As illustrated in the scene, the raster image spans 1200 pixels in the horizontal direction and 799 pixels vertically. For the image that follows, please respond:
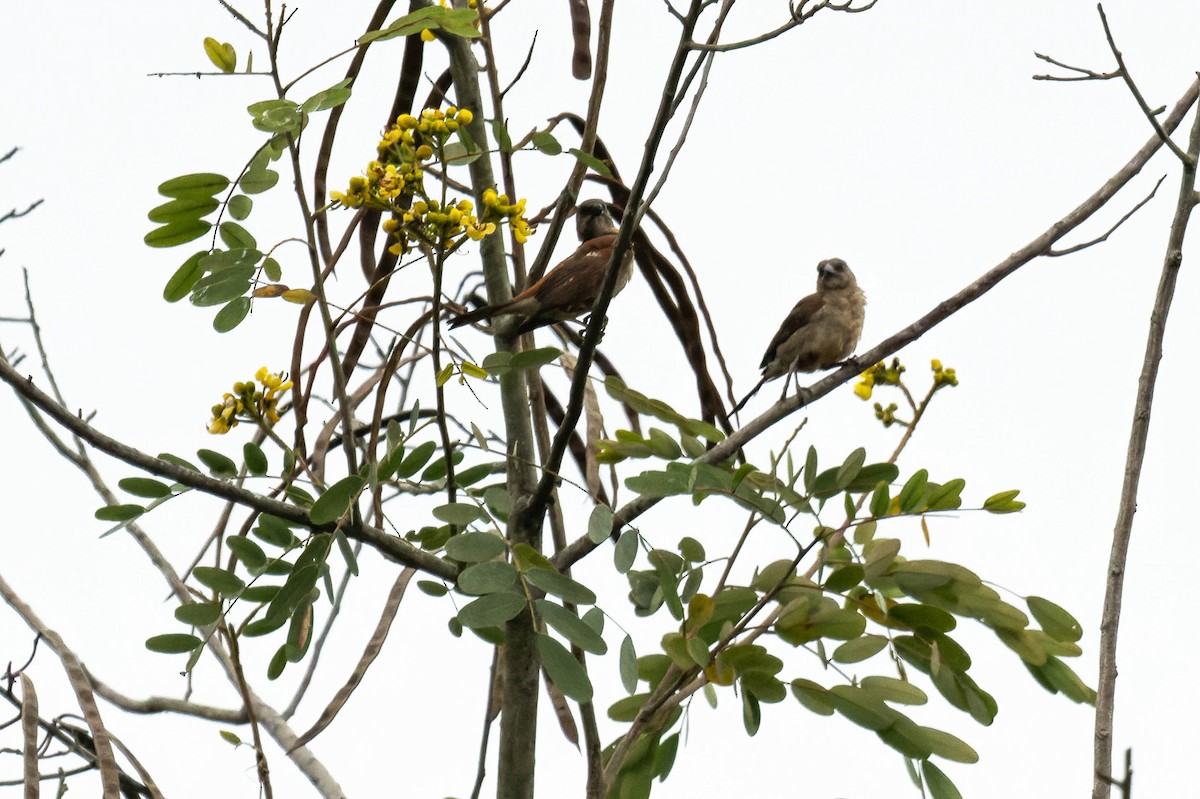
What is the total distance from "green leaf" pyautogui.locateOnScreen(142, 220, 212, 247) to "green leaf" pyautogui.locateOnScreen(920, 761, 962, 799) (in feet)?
5.11

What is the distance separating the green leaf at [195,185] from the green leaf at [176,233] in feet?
0.19

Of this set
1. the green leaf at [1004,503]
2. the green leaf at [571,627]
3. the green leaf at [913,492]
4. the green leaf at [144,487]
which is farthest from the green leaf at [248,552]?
the green leaf at [1004,503]

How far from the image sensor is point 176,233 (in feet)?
7.24

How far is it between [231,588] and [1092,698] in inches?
59.5

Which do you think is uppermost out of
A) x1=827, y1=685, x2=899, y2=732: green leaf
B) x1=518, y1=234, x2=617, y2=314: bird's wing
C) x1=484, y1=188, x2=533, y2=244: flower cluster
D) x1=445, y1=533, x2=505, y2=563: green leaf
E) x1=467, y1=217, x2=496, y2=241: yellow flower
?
x1=518, y1=234, x2=617, y2=314: bird's wing

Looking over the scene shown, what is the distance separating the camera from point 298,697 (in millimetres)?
2666

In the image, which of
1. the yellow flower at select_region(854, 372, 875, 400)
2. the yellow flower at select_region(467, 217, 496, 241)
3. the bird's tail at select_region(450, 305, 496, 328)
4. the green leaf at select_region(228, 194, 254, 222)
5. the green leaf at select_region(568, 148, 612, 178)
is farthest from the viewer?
the yellow flower at select_region(854, 372, 875, 400)

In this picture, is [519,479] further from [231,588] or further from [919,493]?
[919,493]

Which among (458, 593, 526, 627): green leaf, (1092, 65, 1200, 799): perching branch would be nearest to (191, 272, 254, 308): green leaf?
(458, 593, 526, 627): green leaf

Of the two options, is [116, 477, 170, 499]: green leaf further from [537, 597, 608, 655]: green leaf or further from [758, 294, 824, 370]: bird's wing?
[758, 294, 824, 370]: bird's wing

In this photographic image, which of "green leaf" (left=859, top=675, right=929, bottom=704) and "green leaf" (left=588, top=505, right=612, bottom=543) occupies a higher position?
"green leaf" (left=588, top=505, right=612, bottom=543)

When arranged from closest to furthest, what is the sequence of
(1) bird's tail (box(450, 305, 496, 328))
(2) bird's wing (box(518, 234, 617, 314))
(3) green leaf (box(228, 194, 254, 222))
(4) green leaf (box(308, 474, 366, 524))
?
(4) green leaf (box(308, 474, 366, 524)) < (3) green leaf (box(228, 194, 254, 222)) < (1) bird's tail (box(450, 305, 496, 328)) < (2) bird's wing (box(518, 234, 617, 314))

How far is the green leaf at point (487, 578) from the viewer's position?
6.40 feet

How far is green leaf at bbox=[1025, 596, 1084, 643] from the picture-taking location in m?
2.18
